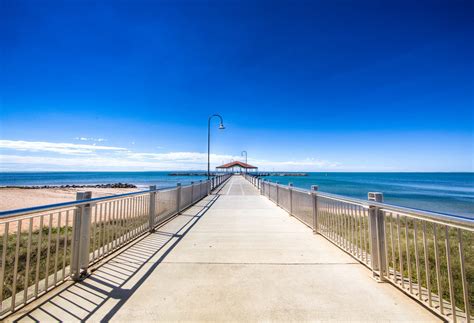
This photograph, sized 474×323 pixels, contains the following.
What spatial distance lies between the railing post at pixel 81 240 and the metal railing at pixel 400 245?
163 inches

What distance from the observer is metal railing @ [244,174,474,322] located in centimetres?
232

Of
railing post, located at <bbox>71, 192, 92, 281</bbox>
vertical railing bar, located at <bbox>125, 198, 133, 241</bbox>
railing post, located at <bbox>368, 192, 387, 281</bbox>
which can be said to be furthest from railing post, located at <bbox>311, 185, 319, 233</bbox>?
railing post, located at <bbox>71, 192, 92, 281</bbox>

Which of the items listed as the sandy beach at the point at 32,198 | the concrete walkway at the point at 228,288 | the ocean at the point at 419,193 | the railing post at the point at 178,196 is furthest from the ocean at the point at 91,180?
the ocean at the point at 419,193

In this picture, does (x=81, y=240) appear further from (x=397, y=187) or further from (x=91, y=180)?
(x=91, y=180)

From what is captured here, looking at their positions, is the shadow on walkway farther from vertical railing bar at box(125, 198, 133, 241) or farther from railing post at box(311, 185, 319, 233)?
railing post at box(311, 185, 319, 233)

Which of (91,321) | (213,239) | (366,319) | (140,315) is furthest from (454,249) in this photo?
(91,321)

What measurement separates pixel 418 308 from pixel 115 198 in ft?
15.4

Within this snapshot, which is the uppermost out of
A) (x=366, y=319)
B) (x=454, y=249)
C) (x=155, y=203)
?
(x=155, y=203)

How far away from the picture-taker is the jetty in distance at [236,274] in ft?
7.92

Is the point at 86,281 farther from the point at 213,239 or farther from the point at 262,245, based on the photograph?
the point at 262,245

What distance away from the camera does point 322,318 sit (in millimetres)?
2379

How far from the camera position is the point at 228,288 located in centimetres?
295

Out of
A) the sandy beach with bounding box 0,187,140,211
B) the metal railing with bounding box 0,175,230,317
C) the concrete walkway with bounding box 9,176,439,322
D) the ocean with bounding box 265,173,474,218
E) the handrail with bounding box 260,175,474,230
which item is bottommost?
the ocean with bounding box 265,173,474,218

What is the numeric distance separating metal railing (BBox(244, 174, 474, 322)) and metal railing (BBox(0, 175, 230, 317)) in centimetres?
359
